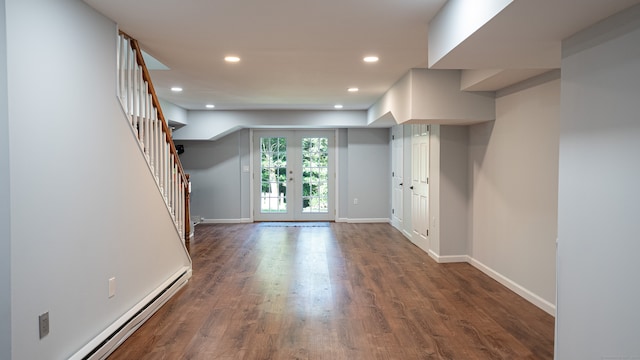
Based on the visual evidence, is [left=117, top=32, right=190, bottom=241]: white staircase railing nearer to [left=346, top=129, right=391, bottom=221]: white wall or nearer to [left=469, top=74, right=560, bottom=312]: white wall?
[left=469, top=74, right=560, bottom=312]: white wall

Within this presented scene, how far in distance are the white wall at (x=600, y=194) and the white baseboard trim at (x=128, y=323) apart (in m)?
2.71

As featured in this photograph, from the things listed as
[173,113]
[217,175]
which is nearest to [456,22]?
[173,113]

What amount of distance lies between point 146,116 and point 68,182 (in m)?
1.30

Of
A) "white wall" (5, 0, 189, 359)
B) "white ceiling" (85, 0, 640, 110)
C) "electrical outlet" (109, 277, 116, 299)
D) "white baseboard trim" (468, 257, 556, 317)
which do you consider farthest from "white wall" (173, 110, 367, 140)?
"electrical outlet" (109, 277, 116, 299)

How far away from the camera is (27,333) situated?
80.6 inches

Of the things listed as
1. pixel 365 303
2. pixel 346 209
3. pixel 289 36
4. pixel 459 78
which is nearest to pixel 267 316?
pixel 365 303

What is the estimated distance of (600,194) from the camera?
1.96 meters

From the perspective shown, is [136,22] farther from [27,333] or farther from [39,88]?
[27,333]

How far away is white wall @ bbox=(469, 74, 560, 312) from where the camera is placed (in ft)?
11.6

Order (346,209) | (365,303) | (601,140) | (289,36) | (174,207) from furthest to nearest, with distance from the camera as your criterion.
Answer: (346,209), (174,207), (365,303), (289,36), (601,140)

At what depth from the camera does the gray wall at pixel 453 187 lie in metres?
5.15

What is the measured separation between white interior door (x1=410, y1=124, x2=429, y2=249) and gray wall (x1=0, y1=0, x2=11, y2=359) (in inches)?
184

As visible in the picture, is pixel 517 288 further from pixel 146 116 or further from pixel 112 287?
pixel 146 116

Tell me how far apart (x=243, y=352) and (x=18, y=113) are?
73.9 inches
